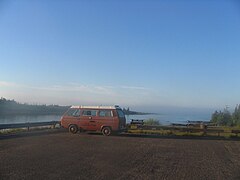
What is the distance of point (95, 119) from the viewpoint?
76.8 feet

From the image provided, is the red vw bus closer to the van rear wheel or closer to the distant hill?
the van rear wheel

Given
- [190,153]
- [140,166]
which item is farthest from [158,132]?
[140,166]

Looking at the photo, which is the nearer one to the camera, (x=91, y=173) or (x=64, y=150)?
(x=91, y=173)

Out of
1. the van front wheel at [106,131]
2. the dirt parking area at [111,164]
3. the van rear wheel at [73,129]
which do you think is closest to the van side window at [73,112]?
the van rear wheel at [73,129]

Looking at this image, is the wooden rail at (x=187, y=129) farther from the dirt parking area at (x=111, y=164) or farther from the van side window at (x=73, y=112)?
the dirt parking area at (x=111, y=164)

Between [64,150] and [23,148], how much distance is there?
5.65 ft

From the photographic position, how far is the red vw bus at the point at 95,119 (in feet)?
75.8

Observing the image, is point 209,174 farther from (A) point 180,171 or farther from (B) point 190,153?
(B) point 190,153

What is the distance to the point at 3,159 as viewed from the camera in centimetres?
1140

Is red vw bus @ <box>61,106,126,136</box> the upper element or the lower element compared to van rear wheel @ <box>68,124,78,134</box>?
upper

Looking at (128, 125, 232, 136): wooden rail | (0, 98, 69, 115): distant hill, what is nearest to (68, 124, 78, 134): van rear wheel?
(128, 125, 232, 136): wooden rail

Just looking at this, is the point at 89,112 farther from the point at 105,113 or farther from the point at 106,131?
the point at 106,131

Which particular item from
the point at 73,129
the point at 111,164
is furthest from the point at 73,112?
the point at 111,164

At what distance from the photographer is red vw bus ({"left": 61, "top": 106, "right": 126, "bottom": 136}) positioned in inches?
909
